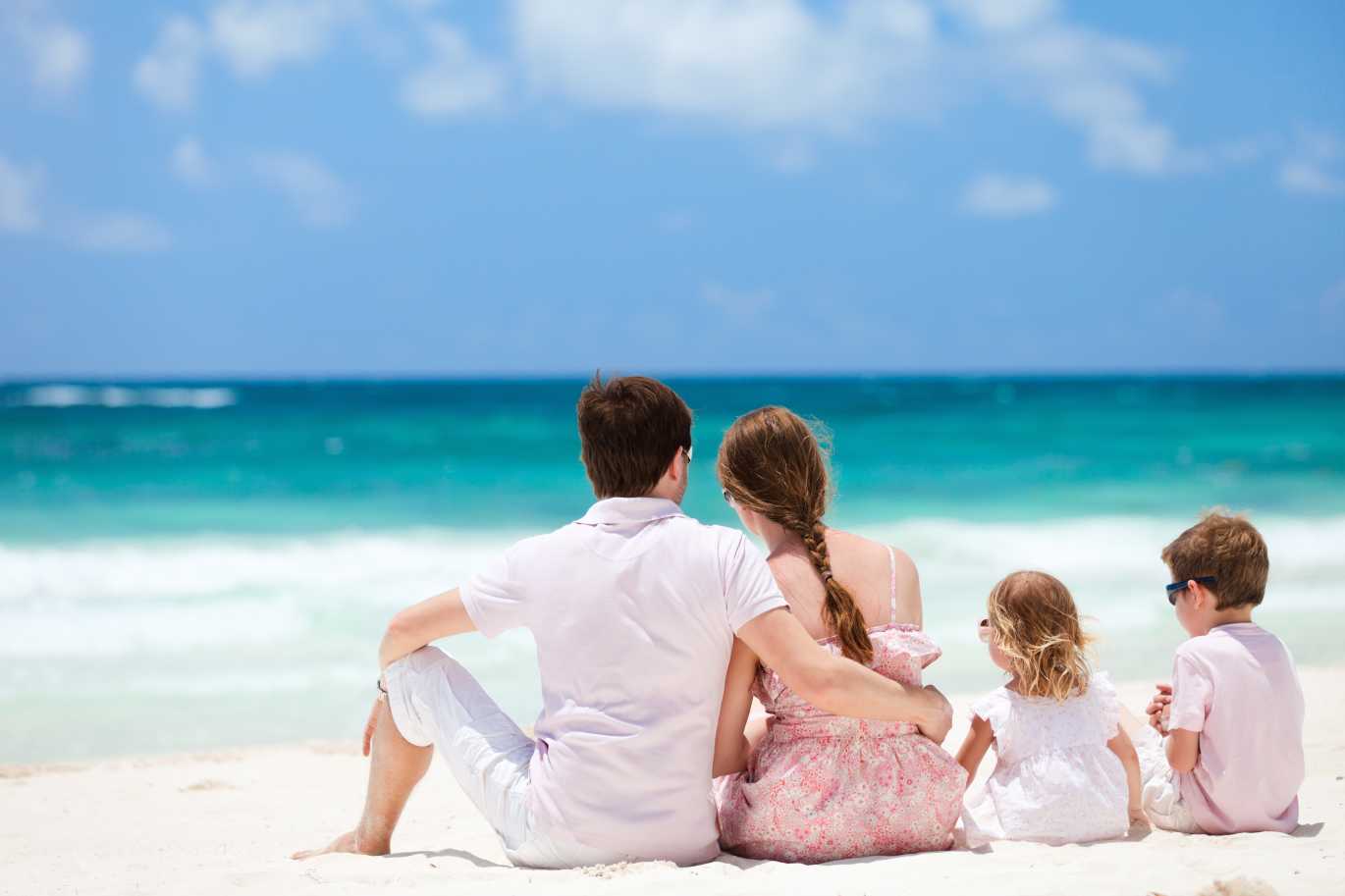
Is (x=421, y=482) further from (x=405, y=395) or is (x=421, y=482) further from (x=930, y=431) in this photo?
(x=405, y=395)

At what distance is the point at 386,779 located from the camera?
3.02 m

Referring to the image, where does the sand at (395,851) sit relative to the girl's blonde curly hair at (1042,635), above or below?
below

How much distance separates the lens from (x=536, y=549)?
2652mm

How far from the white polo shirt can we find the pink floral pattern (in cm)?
20

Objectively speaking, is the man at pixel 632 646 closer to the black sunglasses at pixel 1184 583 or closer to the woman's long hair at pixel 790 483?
the woman's long hair at pixel 790 483

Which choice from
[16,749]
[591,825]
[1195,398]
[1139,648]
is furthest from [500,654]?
[1195,398]

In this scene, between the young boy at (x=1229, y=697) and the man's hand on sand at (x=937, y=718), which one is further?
the young boy at (x=1229, y=697)

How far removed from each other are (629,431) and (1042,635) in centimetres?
113

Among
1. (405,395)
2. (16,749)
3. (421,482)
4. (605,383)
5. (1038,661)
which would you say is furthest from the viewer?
(405,395)

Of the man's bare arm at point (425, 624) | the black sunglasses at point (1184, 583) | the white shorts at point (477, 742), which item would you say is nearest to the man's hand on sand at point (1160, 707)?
the black sunglasses at point (1184, 583)

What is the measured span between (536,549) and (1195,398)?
3936 centimetres

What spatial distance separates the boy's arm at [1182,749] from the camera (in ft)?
9.61

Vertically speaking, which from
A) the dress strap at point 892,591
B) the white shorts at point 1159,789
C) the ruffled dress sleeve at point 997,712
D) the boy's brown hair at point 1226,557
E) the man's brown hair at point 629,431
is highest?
the man's brown hair at point 629,431

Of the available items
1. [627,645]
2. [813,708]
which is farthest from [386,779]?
[813,708]
